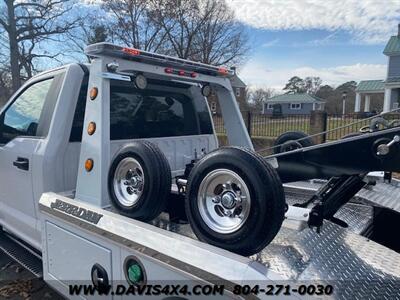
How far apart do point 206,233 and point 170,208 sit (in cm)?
68

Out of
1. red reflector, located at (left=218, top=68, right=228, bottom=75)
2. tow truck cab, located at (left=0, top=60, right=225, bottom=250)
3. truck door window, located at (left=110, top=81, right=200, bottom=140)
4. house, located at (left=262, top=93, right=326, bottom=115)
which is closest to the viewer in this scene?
tow truck cab, located at (left=0, top=60, right=225, bottom=250)

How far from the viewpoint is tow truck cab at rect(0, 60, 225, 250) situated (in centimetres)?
293

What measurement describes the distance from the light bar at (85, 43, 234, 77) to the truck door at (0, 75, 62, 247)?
2.47 feet

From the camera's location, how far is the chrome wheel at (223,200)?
6.24ft

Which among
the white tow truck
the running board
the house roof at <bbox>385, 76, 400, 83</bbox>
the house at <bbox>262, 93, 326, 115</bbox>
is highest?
the house roof at <bbox>385, 76, 400, 83</bbox>

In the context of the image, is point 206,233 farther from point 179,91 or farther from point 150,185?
point 179,91

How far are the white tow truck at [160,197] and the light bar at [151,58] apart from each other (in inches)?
0.5

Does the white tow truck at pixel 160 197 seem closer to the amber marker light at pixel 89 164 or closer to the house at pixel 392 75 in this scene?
the amber marker light at pixel 89 164

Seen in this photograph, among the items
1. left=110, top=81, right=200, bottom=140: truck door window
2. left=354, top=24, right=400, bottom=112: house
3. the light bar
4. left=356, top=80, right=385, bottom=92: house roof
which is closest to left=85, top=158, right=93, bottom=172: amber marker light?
left=110, top=81, right=200, bottom=140: truck door window

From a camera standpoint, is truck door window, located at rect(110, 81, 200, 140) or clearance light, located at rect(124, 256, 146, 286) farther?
truck door window, located at rect(110, 81, 200, 140)

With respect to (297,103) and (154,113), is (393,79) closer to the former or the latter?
(297,103)

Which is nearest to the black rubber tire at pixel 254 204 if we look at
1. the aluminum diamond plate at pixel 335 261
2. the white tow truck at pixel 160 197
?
the white tow truck at pixel 160 197

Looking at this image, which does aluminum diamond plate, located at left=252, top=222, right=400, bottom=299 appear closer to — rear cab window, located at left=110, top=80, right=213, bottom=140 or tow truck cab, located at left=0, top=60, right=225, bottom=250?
tow truck cab, located at left=0, top=60, right=225, bottom=250

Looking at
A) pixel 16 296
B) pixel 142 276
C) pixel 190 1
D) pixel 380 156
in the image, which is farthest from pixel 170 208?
pixel 190 1
